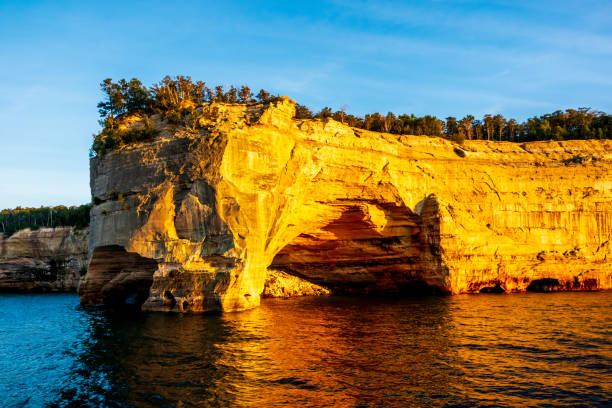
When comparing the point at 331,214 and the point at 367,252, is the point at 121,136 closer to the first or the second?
the point at 331,214

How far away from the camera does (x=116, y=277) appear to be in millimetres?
30906

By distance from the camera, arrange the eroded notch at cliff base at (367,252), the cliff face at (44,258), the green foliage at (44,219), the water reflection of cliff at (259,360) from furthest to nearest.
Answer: the green foliage at (44,219), the cliff face at (44,258), the eroded notch at cliff base at (367,252), the water reflection of cliff at (259,360)

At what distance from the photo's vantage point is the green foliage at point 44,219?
199ft

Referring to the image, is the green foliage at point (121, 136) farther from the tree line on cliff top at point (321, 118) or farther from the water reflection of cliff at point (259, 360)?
the water reflection of cliff at point (259, 360)

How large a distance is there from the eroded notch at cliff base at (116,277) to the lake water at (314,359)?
4.76m

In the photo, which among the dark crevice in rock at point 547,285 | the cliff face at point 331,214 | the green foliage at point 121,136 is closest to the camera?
the cliff face at point 331,214

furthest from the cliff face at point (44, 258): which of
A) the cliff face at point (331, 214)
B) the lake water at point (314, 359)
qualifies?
the lake water at point (314, 359)

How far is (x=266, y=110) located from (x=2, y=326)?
21270 mm

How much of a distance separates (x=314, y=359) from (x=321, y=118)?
20211 mm

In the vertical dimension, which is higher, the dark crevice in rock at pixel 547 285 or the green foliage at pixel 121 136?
the green foliage at pixel 121 136

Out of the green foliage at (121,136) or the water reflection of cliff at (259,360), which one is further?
the green foliage at (121,136)

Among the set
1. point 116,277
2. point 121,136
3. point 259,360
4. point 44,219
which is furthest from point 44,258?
point 259,360

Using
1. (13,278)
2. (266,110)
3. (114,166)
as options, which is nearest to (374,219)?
(266,110)

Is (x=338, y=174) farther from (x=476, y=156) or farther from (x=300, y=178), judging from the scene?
(x=476, y=156)
